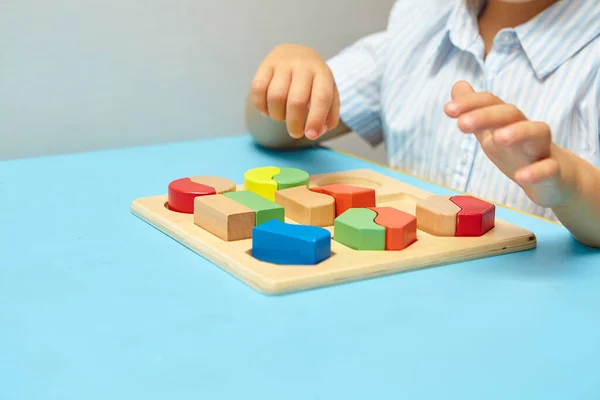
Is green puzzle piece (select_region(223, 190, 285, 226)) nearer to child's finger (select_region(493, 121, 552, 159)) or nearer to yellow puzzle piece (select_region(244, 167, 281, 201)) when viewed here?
yellow puzzle piece (select_region(244, 167, 281, 201))

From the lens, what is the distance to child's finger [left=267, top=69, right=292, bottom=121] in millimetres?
680

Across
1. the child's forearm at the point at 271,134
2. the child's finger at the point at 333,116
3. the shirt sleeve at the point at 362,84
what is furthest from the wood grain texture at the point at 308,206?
the shirt sleeve at the point at 362,84

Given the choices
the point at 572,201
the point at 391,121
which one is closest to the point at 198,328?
the point at 572,201

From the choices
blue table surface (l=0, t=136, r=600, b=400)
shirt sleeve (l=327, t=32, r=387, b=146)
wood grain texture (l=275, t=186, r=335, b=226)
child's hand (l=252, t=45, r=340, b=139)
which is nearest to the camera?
blue table surface (l=0, t=136, r=600, b=400)

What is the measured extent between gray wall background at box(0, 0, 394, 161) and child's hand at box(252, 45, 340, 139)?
0.37 metres

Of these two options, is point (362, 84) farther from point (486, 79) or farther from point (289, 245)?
point (289, 245)

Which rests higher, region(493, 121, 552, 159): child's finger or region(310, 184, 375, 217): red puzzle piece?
region(493, 121, 552, 159): child's finger

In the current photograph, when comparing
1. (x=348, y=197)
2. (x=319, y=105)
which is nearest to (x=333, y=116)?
(x=319, y=105)

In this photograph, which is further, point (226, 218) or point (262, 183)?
point (262, 183)

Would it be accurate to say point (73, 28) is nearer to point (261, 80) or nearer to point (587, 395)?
point (261, 80)

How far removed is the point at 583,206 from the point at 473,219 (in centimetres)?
8

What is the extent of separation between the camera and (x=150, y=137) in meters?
1.10

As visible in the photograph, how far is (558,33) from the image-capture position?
78 centimetres

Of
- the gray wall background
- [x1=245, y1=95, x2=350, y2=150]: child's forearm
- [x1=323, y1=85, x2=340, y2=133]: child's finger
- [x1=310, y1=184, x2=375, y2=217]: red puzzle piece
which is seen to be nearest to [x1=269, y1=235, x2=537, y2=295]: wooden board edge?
[x1=310, y1=184, x2=375, y2=217]: red puzzle piece
